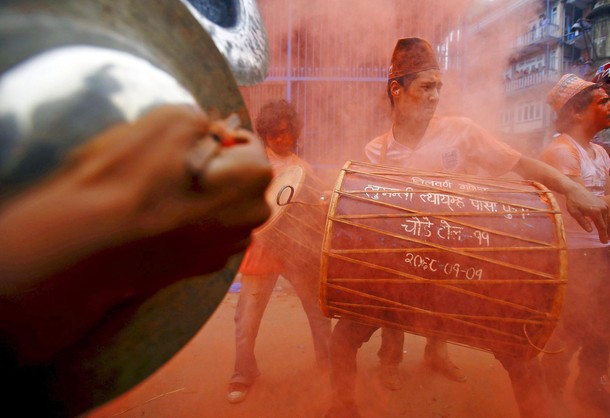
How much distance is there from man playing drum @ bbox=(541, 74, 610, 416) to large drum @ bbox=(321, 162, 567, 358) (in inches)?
41.3

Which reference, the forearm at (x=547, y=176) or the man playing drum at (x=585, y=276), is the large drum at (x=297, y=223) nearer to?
the forearm at (x=547, y=176)

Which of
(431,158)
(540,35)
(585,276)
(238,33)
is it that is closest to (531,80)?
(540,35)

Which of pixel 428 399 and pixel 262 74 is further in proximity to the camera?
pixel 428 399

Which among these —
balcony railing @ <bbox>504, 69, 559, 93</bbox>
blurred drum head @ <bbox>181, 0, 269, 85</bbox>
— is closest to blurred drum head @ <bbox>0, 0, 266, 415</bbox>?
blurred drum head @ <bbox>181, 0, 269, 85</bbox>

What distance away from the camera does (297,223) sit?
2.18 m

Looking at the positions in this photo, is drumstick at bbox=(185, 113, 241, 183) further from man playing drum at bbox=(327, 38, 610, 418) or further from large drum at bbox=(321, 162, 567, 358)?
man playing drum at bbox=(327, 38, 610, 418)

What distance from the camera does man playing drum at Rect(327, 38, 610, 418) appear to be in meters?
2.09

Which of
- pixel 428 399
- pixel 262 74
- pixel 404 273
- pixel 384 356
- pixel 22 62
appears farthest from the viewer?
pixel 384 356

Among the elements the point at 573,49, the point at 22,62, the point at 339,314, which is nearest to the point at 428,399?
the point at 339,314

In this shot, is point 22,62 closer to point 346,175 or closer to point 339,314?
point 346,175

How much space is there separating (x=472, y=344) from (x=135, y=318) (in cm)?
166

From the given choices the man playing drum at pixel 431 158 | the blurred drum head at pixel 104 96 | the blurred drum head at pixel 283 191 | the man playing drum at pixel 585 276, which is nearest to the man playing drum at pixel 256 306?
the blurred drum head at pixel 283 191

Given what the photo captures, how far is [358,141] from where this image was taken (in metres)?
Result: 6.50

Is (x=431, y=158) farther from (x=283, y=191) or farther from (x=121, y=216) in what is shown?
(x=121, y=216)
